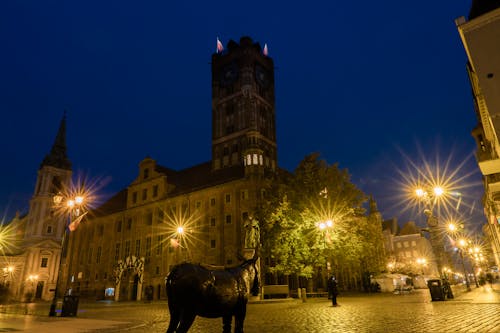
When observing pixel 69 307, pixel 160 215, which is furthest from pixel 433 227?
pixel 160 215

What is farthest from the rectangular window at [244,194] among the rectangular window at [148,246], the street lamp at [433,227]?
the street lamp at [433,227]

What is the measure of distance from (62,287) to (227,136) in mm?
40100

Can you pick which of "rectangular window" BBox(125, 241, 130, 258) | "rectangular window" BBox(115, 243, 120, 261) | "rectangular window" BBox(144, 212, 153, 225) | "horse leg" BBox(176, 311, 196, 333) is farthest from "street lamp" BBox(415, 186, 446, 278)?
"rectangular window" BBox(115, 243, 120, 261)

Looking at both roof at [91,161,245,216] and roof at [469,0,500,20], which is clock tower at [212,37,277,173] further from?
roof at [469,0,500,20]

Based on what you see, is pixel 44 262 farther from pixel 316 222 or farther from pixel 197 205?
pixel 316 222

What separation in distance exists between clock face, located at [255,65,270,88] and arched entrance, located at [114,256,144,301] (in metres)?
38.3

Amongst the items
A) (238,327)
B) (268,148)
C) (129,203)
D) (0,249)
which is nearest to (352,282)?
(268,148)

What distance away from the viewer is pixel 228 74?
65062 millimetres

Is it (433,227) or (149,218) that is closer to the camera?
(433,227)

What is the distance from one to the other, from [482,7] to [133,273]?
46.9 meters

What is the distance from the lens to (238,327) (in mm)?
5898

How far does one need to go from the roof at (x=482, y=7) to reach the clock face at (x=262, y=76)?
1901 inches

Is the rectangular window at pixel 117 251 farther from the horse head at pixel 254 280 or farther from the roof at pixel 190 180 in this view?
the horse head at pixel 254 280

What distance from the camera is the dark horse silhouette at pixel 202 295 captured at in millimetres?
5590
